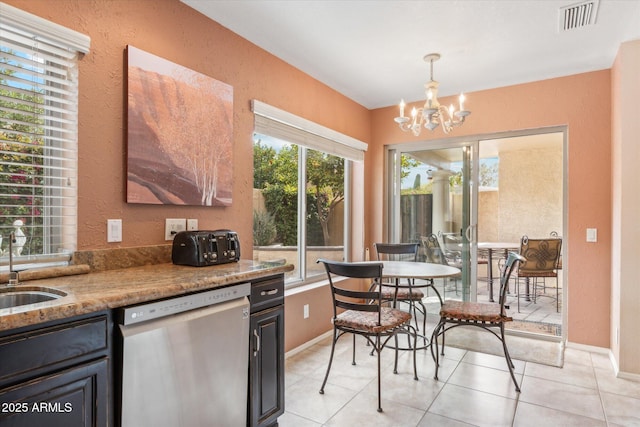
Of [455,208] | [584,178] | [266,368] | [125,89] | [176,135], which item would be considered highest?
[125,89]

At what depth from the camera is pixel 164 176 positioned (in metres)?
2.15

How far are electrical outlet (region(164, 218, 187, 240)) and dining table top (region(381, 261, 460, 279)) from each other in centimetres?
142

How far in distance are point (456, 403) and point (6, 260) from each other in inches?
103

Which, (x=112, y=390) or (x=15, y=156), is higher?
(x=15, y=156)

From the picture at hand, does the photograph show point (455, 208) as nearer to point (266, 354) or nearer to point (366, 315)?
point (366, 315)

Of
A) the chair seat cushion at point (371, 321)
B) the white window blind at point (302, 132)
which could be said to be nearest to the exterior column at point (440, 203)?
the white window blind at point (302, 132)

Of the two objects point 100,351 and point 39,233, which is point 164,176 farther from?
point 100,351

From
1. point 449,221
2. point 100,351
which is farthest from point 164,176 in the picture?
point 449,221

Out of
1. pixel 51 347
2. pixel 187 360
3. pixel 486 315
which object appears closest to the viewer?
pixel 51 347

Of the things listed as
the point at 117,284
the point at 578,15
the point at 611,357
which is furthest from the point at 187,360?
the point at 611,357

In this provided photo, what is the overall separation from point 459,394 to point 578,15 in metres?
2.69

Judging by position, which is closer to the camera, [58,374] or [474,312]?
[58,374]

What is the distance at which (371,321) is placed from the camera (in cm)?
247

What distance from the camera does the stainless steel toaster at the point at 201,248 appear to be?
200cm
